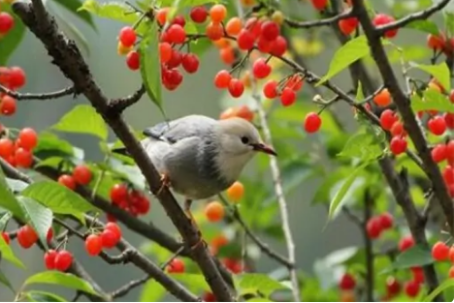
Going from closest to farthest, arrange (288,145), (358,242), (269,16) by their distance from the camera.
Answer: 1. (269,16)
2. (288,145)
3. (358,242)

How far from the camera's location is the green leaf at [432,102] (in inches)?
68.6

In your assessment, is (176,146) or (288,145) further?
(288,145)

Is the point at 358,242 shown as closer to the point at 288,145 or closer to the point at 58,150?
the point at 288,145

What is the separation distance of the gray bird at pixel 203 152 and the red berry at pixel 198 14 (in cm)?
87

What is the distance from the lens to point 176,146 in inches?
108

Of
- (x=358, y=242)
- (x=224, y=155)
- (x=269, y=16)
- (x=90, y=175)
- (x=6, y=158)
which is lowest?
(x=358, y=242)

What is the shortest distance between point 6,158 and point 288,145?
119cm

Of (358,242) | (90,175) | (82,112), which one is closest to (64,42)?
(82,112)

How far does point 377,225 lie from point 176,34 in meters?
1.38

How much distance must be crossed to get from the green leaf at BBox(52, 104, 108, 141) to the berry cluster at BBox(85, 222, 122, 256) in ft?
1.23

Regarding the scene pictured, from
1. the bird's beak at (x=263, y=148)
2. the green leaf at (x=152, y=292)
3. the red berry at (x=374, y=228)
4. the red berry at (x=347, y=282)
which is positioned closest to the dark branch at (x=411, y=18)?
the bird's beak at (x=263, y=148)

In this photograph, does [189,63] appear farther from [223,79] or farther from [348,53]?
[348,53]

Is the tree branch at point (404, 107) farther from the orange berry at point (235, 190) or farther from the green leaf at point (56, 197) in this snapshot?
the orange berry at point (235, 190)

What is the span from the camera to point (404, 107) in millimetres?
1677
